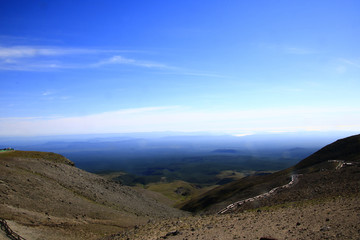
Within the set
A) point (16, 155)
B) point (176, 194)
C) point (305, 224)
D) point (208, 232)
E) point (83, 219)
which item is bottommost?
point (176, 194)

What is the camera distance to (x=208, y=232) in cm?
1669

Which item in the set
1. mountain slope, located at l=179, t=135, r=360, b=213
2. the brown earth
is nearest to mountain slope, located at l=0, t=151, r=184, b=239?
the brown earth

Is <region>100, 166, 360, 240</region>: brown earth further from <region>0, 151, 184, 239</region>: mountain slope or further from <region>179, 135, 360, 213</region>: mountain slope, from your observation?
<region>179, 135, 360, 213</region>: mountain slope

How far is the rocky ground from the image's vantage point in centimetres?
1353

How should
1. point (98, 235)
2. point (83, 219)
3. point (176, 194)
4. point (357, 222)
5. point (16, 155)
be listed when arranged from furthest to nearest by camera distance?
1. point (176, 194)
2. point (16, 155)
3. point (83, 219)
4. point (98, 235)
5. point (357, 222)

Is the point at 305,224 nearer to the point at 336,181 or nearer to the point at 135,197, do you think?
the point at 336,181

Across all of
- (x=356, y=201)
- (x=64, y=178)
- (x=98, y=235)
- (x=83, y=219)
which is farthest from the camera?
(x=64, y=178)

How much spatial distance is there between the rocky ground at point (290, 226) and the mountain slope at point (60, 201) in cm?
475

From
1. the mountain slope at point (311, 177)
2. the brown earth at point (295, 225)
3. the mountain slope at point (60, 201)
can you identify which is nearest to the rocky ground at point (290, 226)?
the brown earth at point (295, 225)

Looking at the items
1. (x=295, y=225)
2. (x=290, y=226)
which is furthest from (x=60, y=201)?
(x=295, y=225)

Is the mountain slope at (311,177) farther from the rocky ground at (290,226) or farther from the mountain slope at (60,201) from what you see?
the mountain slope at (60,201)

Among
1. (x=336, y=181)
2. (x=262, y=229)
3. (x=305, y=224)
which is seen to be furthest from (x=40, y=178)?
(x=336, y=181)

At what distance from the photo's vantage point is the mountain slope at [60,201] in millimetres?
21508

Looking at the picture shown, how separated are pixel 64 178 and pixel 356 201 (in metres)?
34.1
